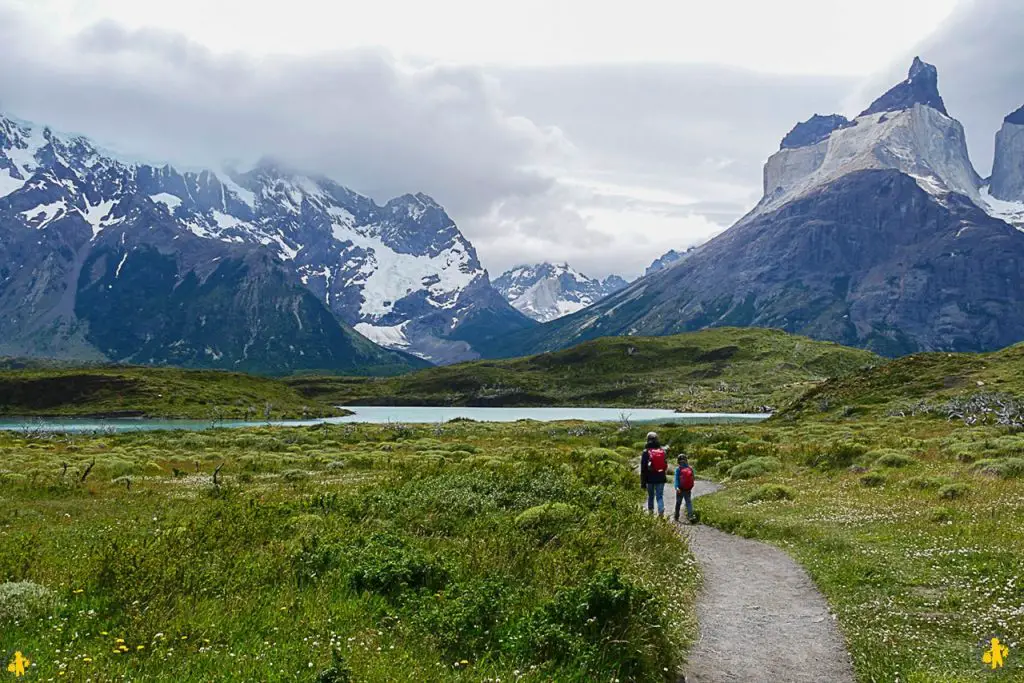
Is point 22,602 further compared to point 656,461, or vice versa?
point 656,461

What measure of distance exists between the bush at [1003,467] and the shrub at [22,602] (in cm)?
3588

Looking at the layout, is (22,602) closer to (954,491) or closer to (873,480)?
(954,491)

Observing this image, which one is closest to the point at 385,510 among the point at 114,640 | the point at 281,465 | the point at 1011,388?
A: the point at 114,640

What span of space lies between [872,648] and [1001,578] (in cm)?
460

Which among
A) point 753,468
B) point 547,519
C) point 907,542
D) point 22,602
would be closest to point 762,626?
point 547,519

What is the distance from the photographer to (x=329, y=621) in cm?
1112

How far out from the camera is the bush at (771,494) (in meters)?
34.5

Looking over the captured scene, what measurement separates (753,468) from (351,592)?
3907 cm

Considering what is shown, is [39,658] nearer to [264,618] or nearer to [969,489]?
[264,618]

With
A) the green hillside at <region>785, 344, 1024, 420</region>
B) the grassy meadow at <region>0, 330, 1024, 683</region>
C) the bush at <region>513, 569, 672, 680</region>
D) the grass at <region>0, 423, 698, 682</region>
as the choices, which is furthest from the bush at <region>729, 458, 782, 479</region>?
the green hillside at <region>785, 344, 1024, 420</region>

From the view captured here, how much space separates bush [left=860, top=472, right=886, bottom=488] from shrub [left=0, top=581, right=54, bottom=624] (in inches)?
1375

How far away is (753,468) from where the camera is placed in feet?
154

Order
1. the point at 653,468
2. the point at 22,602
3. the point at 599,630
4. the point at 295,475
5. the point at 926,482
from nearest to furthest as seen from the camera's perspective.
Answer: the point at 22,602, the point at 599,630, the point at 653,468, the point at 926,482, the point at 295,475

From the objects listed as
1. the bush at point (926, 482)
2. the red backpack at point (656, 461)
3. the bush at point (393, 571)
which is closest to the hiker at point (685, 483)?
the red backpack at point (656, 461)
